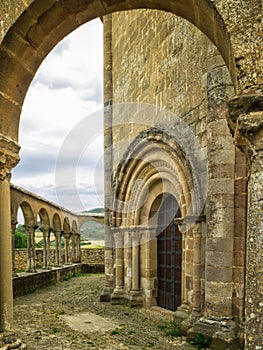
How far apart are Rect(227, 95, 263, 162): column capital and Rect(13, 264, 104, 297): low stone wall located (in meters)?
8.93

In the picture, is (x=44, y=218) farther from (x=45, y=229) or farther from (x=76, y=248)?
(x=76, y=248)

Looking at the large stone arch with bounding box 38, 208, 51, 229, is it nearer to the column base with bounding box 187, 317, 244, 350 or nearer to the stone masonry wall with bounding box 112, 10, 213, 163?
the stone masonry wall with bounding box 112, 10, 213, 163

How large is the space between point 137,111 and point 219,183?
405 cm

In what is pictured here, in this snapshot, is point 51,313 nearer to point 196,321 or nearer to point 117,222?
point 117,222

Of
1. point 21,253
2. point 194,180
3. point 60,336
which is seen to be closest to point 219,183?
point 194,180

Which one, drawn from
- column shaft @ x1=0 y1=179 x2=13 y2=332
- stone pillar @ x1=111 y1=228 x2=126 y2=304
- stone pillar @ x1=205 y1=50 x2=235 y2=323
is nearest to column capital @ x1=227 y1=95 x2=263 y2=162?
column shaft @ x1=0 y1=179 x2=13 y2=332

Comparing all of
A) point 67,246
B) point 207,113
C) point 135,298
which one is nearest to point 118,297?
point 135,298

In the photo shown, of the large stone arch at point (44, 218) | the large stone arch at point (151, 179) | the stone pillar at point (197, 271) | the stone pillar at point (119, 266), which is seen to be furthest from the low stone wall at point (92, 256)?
the stone pillar at point (197, 271)

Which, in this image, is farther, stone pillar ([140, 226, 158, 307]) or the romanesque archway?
stone pillar ([140, 226, 158, 307])

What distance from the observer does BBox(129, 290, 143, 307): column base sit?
7617 millimetres

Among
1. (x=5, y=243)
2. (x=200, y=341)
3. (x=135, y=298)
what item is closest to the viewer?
(x=5, y=243)

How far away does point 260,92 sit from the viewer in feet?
5.55

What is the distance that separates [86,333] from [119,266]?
2.91 m

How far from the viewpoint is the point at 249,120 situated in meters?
1.69
